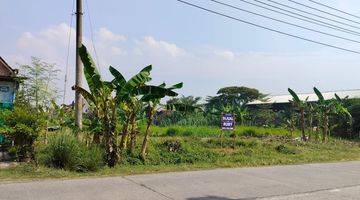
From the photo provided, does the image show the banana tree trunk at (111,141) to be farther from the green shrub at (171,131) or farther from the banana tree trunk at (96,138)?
the green shrub at (171,131)

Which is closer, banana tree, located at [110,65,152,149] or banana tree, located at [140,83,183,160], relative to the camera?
banana tree, located at [110,65,152,149]

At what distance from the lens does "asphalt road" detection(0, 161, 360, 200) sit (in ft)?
28.3

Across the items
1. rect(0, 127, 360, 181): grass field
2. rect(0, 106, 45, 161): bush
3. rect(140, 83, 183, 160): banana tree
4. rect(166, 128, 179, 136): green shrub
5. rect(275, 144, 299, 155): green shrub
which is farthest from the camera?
rect(166, 128, 179, 136): green shrub

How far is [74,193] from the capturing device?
855cm

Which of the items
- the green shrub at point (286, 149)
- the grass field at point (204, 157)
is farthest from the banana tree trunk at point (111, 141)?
the green shrub at point (286, 149)

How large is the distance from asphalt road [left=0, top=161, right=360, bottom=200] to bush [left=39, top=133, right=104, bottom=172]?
3.40 feet

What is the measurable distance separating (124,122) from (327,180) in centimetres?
608

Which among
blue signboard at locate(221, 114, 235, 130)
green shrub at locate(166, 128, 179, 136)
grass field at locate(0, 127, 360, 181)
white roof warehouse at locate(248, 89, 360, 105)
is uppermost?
white roof warehouse at locate(248, 89, 360, 105)

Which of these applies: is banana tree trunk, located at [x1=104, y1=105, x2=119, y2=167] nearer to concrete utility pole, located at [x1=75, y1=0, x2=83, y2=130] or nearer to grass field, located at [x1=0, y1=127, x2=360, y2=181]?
grass field, located at [x1=0, y1=127, x2=360, y2=181]

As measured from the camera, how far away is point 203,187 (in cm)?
1007

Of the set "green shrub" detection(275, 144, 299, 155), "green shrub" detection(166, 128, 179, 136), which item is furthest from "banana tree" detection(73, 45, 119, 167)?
"green shrub" detection(166, 128, 179, 136)

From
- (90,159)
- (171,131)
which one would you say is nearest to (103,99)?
(90,159)

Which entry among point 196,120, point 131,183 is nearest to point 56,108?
point 131,183

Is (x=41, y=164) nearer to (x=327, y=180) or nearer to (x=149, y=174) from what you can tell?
(x=149, y=174)
